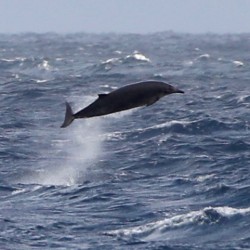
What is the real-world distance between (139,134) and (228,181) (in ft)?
42.7

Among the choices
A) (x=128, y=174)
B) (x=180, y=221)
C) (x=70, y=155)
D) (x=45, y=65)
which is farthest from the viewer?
(x=45, y=65)

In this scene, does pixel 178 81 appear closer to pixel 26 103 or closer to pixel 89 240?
pixel 26 103

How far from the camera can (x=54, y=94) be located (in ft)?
248

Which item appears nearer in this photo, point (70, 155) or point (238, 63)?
point (70, 155)

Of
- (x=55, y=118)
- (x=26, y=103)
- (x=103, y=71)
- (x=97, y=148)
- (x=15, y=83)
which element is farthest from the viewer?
(x=103, y=71)

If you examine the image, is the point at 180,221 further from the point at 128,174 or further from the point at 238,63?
the point at 238,63

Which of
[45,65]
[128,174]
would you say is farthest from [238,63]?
[128,174]

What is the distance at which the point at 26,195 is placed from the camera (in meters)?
40.7

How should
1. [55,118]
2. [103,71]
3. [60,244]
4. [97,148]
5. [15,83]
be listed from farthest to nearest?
1. [103,71]
2. [15,83]
3. [55,118]
4. [97,148]
5. [60,244]

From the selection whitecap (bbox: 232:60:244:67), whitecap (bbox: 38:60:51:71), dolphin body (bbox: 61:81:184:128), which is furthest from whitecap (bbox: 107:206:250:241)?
whitecap (bbox: 38:60:51:71)

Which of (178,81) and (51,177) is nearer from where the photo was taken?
(51,177)

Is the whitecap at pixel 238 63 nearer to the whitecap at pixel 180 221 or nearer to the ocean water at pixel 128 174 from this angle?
the ocean water at pixel 128 174

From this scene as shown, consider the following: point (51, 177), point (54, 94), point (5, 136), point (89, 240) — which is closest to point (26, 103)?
point (54, 94)

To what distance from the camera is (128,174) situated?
43.5 meters
